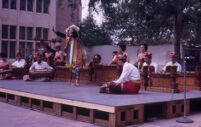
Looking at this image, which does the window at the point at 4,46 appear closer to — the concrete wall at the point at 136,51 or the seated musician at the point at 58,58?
the concrete wall at the point at 136,51

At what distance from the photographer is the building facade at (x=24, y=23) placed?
807 inches

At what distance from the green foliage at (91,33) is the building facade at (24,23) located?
122 inches

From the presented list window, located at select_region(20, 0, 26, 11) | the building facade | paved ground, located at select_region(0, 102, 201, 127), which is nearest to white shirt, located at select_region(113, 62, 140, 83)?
paved ground, located at select_region(0, 102, 201, 127)

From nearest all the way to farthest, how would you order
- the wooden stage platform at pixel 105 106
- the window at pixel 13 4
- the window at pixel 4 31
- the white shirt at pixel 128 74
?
the wooden stage platform at pixel 105 106, the white shirt at pixel 128 74, the window at pixel 4 31, the window at pixel 13 4

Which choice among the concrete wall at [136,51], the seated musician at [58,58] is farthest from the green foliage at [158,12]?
the seated musician at [58,58]

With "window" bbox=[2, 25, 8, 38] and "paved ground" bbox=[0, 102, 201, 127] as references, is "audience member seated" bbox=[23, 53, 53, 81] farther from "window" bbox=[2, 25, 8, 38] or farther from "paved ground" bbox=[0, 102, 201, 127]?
"window" bbox=[2, 25, 8, 38]

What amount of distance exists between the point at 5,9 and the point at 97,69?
41.8 feet

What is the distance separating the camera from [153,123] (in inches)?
242

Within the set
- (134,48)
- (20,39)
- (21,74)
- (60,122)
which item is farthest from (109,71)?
(20,39)

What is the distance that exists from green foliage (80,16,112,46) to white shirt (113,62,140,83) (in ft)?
56.8

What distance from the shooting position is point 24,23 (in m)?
21.2

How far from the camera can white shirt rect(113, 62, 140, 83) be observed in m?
7.29

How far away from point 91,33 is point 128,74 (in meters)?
18.2

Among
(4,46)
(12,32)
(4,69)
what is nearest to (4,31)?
(12,32)
